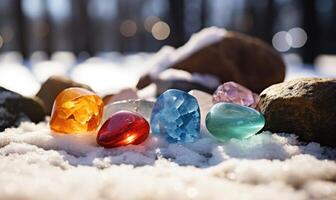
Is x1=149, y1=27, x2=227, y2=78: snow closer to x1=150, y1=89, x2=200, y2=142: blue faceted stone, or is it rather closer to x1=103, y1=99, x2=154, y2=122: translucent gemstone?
x1=103, y1=99, x2=154, y2=122: translucent gemstone

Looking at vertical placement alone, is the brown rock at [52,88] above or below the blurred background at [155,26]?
above

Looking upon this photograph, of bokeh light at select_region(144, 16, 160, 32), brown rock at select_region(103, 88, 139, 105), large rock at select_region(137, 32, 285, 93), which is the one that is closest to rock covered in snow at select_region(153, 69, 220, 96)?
large rock at select_region(137, 32, 285, 93)

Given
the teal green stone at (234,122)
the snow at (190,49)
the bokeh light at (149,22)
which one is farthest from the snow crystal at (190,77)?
the bokeh light at (149,22)

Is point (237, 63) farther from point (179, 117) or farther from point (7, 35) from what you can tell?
point (7, 35)

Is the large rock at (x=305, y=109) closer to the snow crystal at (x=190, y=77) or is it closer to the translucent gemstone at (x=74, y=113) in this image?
the translucent gemstone at (x=74, y=113)

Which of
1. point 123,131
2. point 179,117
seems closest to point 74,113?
point 123,131

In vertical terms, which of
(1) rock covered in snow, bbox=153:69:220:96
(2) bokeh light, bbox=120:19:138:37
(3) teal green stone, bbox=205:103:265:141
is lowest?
(2) bokeh light, bbox=120:19:138:37
